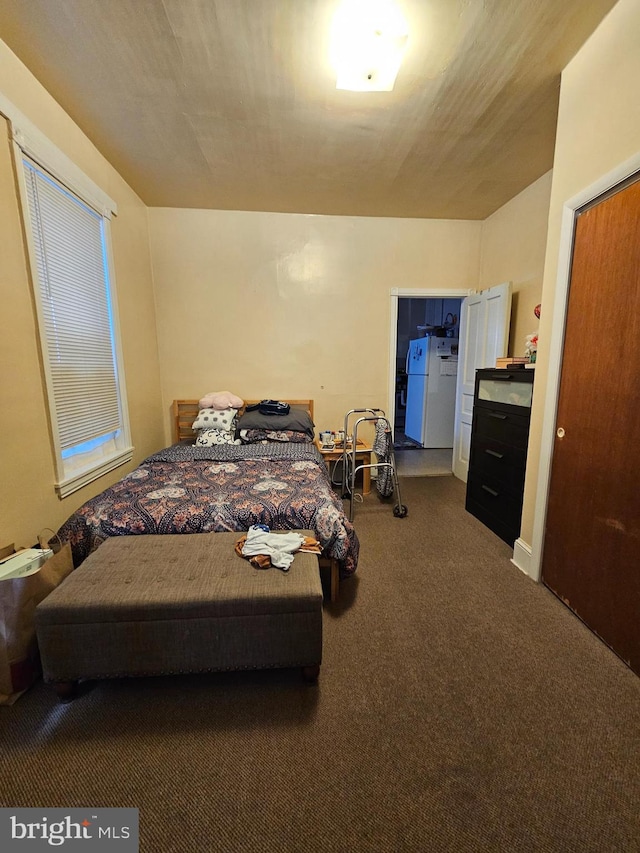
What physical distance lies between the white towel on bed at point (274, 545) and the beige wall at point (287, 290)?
2.18 meters

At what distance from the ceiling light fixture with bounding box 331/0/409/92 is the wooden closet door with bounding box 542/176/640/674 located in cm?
118

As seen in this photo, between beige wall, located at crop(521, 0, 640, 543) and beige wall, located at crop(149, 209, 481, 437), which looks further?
beige wall, located at crop(149, 209, 481, 437)

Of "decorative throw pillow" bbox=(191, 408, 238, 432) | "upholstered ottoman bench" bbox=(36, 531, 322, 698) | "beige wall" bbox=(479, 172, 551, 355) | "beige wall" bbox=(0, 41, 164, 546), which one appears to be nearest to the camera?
"upholstered ottoman bench" bbox=(36, 531, 322, 698)

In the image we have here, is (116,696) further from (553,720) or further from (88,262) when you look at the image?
(88,262)

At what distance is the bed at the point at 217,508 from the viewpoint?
68.0 inches

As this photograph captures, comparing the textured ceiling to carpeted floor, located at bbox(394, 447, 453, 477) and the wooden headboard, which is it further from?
carpeted floor, located at bbox(394, 447, 453, 477)

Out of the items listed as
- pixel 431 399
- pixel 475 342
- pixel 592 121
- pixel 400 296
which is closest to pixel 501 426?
pixel 475 342

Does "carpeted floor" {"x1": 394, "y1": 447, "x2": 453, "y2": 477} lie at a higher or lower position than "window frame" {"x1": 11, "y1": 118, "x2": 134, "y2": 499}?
lower

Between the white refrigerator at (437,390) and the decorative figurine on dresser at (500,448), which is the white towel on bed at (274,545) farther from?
the white refrigerator at (437,390)

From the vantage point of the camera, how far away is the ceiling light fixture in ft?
4.64

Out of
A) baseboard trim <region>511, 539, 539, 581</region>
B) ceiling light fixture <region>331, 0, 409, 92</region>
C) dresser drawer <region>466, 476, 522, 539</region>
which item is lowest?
baseboard trim <region>511, 539, 539, 581</region>

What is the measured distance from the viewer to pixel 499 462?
246 cm

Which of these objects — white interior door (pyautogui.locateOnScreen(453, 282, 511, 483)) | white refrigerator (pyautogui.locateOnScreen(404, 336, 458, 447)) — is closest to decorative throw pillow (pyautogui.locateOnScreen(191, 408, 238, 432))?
white interior door (pyautogui.locateOnScreen(453, 282, 511, 483))

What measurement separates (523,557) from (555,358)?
3.94ft
